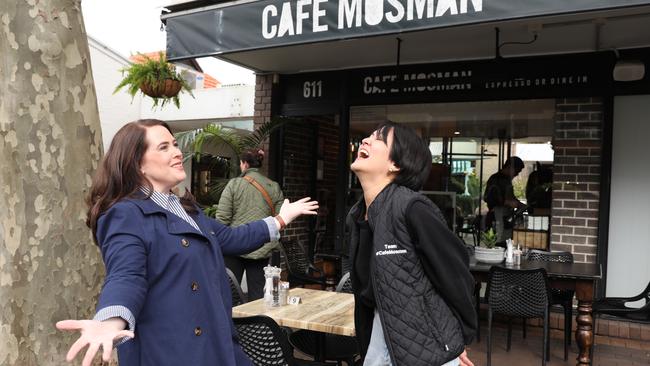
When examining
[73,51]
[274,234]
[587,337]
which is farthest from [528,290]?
[73,51]

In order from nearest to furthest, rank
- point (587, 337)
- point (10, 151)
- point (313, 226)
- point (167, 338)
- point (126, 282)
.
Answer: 1. point (126, 282)
2. point (167, 338)
3. point (10, 151)
4. point (587, 337)
5. point (313, 226)

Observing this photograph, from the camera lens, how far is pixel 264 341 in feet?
8.30

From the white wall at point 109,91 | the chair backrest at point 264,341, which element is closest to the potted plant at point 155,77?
the chair backrest at point 264,341

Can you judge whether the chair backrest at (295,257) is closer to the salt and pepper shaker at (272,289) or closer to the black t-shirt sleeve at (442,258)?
the salt and pepper shaker at (272,289)

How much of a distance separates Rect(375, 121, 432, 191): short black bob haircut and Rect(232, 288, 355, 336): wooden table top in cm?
103

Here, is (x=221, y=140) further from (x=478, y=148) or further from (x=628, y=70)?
(x=628, y=70)

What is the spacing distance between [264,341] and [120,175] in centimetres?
116

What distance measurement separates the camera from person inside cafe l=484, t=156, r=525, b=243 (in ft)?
20.8

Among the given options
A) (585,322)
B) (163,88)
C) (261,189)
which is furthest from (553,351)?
(163,88)

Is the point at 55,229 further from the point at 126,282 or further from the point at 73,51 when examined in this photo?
the point at 126,282

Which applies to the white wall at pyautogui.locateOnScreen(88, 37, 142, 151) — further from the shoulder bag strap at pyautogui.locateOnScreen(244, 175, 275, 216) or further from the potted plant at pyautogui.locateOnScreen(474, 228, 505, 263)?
the potted plant at pyautogui.locateOnScreen(474, 228, 505, 263)

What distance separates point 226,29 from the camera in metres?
4.79

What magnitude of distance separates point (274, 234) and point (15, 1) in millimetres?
1680

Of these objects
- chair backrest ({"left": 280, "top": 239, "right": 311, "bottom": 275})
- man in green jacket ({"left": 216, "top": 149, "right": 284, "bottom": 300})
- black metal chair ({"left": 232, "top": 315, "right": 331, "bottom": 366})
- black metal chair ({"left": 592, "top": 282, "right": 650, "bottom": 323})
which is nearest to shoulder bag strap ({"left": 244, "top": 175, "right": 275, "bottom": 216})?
man in green jacket ({"left": 216, "top": 149, "right": 284, "bottom": 300})
